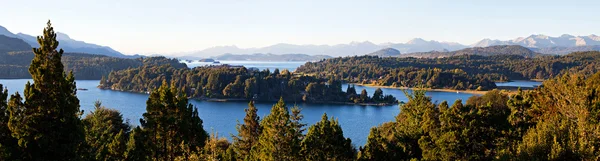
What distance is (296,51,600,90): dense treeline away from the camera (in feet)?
345

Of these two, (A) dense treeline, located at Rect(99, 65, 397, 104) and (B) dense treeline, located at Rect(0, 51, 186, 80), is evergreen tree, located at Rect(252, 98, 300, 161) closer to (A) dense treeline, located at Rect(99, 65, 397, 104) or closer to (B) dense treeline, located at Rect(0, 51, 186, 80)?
(A) dense treeline, located at Rect(99, 65, 397, 104)

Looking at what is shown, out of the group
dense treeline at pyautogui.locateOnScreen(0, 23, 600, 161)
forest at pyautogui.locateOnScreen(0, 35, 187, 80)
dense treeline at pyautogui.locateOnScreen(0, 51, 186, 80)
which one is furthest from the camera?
dense treeline at pyautogui.locateOnScreen(0, 51, 186, 80)

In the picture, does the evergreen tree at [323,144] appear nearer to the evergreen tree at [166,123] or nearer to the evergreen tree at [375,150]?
the evergreen tree at [375,150]

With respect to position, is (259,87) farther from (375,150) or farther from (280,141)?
(280,141)

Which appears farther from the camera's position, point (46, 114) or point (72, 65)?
point (72, 65)

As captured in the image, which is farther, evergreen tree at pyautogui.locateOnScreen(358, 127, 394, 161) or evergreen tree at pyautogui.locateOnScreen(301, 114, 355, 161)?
evergreen tree at pyautogui.locateOnScreen(358, 127, 394, 161)

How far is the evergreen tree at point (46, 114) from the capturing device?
10.5m

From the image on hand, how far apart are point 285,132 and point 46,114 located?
6.74 meters

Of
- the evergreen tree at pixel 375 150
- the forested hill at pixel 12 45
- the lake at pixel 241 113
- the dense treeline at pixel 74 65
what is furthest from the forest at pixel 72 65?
the evergreen tree at pixel 375 150

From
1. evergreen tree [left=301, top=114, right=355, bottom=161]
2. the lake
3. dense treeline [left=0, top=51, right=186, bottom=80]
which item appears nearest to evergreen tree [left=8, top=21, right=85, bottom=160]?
evergreen tree [left=301, top=114, right=355, bottom=161]

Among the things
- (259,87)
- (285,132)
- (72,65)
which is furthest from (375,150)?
Answer: (72,65)

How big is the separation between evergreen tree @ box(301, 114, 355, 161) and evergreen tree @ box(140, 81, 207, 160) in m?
5.92

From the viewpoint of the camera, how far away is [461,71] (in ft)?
394

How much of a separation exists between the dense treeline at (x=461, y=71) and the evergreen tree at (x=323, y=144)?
8385 cm
